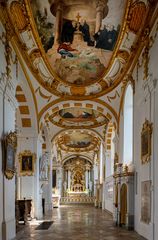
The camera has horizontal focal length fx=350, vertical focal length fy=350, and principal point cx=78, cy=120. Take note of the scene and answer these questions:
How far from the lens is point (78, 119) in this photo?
82.7ft

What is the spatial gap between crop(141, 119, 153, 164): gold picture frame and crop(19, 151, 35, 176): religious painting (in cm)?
786

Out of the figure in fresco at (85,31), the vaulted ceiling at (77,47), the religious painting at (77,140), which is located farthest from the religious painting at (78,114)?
the figure in fresco at (85,31)

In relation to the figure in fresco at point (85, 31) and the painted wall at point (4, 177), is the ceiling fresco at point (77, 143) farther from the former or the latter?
the painted wall at point (4, 177)

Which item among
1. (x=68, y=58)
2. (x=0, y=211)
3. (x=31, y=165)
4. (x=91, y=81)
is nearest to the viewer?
(x=0, y=211)

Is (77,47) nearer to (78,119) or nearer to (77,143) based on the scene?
(78,119)

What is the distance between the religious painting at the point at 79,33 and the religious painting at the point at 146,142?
11.9 ft

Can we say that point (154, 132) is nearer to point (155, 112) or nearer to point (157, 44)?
point (155, 112)

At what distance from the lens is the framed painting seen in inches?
407

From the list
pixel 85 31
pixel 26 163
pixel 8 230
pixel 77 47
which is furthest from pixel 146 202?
pixel 26 163

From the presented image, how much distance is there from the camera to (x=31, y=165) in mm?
18469

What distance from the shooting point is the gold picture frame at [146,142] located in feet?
36.3

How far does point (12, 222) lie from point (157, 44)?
7.16 meters

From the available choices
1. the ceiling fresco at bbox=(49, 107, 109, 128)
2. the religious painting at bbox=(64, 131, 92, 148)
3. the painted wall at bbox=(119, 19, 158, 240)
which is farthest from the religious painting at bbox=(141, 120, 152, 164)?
the religious painting at bbox=(64, 131, 92, 148)

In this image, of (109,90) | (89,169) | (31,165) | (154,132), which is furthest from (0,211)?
(89,169)
